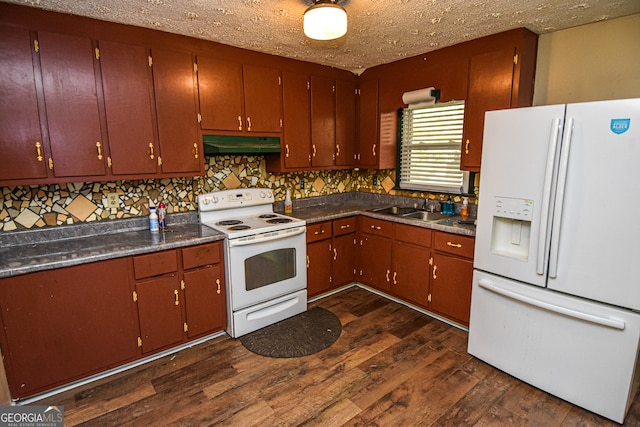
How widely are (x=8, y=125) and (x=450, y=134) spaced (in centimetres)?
346

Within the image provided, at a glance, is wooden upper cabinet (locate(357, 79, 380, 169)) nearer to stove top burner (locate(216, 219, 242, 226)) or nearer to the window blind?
the window blind

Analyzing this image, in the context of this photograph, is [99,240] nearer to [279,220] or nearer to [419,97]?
[279,220]

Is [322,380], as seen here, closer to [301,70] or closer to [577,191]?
[577,191]

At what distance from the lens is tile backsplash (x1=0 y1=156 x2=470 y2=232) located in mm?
2383

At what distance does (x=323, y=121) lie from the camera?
3627 mm

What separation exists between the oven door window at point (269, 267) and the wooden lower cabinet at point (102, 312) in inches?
9.0

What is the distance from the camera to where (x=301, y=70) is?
3.37 meters

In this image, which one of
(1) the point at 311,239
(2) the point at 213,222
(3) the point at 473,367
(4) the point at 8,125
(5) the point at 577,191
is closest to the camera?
(5) the point at 577,191

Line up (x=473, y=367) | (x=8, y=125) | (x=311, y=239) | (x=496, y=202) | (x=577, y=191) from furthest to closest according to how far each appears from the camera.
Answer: (x=311, y=239)
(x=473, y=367)
(x=496, y=202)
(x=8, y=125)
(x=577, y=191)

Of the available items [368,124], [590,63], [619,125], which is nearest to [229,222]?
[368,124]

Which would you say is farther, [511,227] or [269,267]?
[269,267]

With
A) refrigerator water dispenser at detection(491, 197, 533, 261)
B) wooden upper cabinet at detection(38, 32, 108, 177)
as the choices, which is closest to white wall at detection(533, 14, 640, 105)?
refrigerator water dispenser at detection(491, 197, 533, 261)

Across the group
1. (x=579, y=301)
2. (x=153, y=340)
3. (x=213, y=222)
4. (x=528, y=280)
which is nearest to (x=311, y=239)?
(x=213, y=222)

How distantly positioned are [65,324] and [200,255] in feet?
2.98
